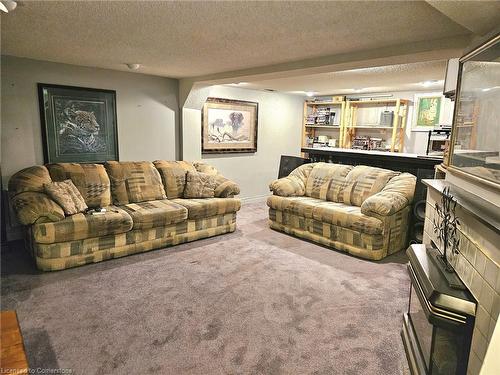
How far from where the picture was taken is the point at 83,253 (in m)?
3.33

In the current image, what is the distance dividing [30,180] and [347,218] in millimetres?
3426

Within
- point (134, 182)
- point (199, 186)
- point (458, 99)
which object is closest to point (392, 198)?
point (458, 99)

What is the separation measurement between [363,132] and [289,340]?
16.4 ft

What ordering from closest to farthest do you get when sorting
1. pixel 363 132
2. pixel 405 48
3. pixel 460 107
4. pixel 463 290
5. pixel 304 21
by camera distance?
pixel 463 290, pixel 304 21, pixel 460 107, pixel 405 48, pixel 363 132

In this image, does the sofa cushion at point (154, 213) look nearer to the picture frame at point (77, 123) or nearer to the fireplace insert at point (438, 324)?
the picture frame at point (77, 123)

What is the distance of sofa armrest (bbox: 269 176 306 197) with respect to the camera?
15.4ft

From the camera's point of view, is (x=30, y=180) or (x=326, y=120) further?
(x=326, y=120)

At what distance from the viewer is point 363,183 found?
4332 mm

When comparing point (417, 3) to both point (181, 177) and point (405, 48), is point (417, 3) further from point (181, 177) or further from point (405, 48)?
point (181, 177)

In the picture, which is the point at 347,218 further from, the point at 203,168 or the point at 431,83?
the point at 431,83

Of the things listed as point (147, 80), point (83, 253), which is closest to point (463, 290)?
point (83, 253)

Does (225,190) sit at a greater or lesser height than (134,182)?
lesser

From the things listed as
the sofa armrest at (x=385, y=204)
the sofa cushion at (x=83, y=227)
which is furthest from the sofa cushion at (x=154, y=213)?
the sofa armrest at (x=385, y=204)

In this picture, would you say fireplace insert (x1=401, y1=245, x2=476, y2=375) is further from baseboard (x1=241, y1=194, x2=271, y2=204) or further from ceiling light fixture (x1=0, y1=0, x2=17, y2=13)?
baseboard (x1=241, y1=194, x2=271, y2=204)
